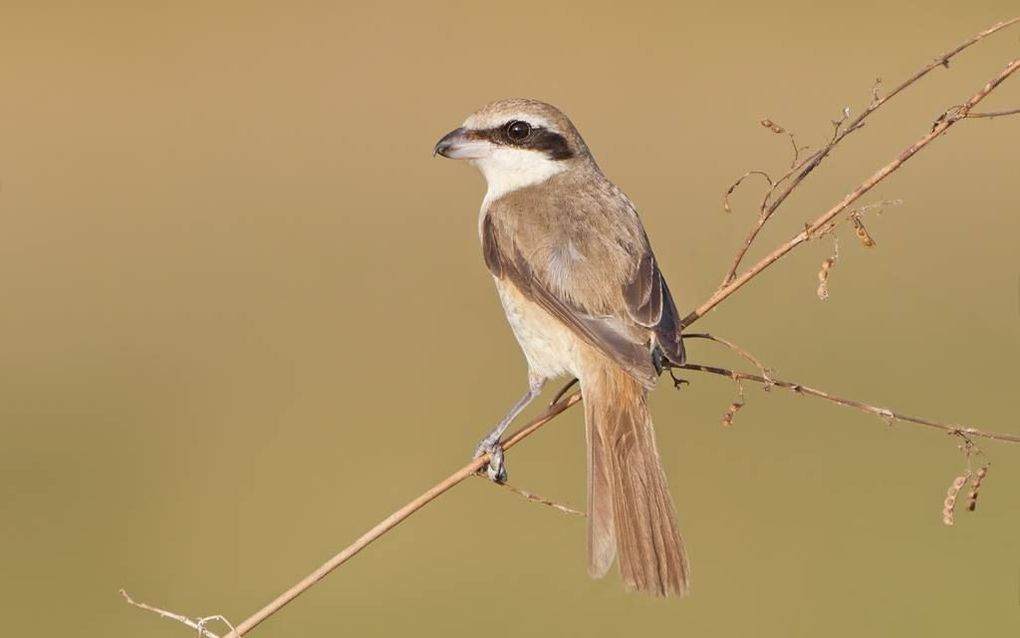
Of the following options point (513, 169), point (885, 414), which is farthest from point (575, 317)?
point (885, 414)

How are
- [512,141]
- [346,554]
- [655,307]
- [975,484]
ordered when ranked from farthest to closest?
[512,141] < [655,307] < [975,484] < [346,554]

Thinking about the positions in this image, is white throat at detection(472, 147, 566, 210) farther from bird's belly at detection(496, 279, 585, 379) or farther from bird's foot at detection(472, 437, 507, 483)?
bird's foot at detection(472, 437, 507, 483)

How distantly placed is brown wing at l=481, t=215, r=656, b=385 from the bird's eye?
33 centimetres

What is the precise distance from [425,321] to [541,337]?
7.00 meters

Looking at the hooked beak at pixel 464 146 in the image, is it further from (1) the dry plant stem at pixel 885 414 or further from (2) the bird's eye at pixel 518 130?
(1) the dry plant stem at pixel 885 414

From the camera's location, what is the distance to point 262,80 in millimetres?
18297

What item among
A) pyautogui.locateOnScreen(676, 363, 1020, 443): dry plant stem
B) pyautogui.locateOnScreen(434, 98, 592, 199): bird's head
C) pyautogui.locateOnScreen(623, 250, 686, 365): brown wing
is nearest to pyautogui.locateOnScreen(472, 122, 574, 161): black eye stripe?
pyautogui.locateOnScreen(434, 98, 592, 199): bird's head

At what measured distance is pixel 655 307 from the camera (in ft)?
13.3

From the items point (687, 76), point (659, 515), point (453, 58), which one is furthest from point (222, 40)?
point (659, 515)

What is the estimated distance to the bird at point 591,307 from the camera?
3.73m

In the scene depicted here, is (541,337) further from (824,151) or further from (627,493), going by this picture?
(824,151)

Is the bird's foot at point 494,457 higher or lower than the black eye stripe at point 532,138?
lower

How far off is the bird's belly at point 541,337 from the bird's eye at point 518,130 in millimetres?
540

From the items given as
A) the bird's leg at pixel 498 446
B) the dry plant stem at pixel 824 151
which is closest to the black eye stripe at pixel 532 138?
the bird's leg at pixel 498 446
